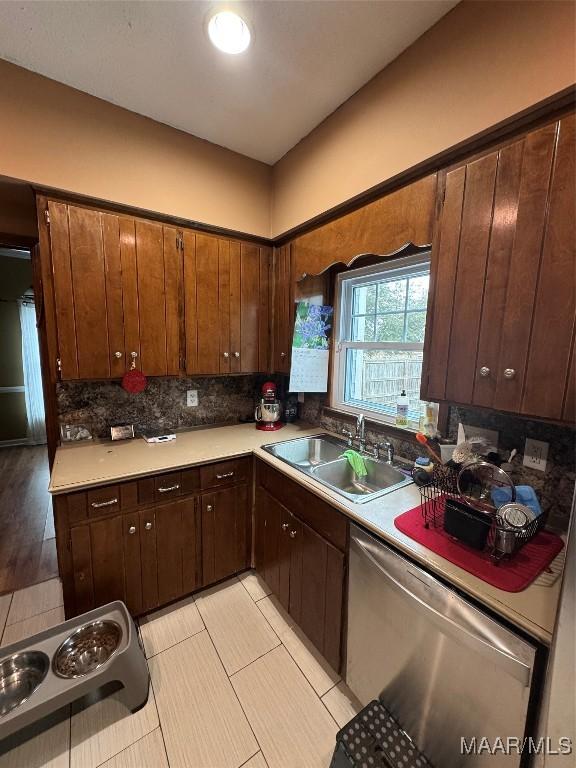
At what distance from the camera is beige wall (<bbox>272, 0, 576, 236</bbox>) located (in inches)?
37.0

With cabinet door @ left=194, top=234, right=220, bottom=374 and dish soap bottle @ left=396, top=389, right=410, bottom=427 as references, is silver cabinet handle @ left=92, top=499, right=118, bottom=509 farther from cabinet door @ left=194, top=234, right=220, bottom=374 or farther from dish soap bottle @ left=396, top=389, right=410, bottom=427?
dish soap bottle @ left=396, top=389, right=410, bottom=427

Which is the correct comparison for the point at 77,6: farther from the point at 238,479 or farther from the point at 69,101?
the point at 238,479

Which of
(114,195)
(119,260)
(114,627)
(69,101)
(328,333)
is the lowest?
(114,627)

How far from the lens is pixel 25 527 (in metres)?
2.51

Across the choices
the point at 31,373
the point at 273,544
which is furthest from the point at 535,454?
the point at 31,373

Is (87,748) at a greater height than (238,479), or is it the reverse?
(238,479)

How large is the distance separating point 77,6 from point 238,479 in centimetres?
217

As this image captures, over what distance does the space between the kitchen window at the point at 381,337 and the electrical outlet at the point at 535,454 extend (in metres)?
0.55

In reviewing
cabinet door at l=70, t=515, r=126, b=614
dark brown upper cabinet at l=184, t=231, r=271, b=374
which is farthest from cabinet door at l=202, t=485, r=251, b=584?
dark brown upper cabinet at l=184, t=231, r=271, b=374

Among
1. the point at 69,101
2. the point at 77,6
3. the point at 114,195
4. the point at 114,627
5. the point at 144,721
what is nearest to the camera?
the point at 77,6

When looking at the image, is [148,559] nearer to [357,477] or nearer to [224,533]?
[224,533]

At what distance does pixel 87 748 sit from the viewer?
1176mm

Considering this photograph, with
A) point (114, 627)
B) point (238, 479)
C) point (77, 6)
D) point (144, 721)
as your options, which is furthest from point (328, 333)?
point (144, 721)

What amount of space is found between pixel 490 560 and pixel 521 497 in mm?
232
